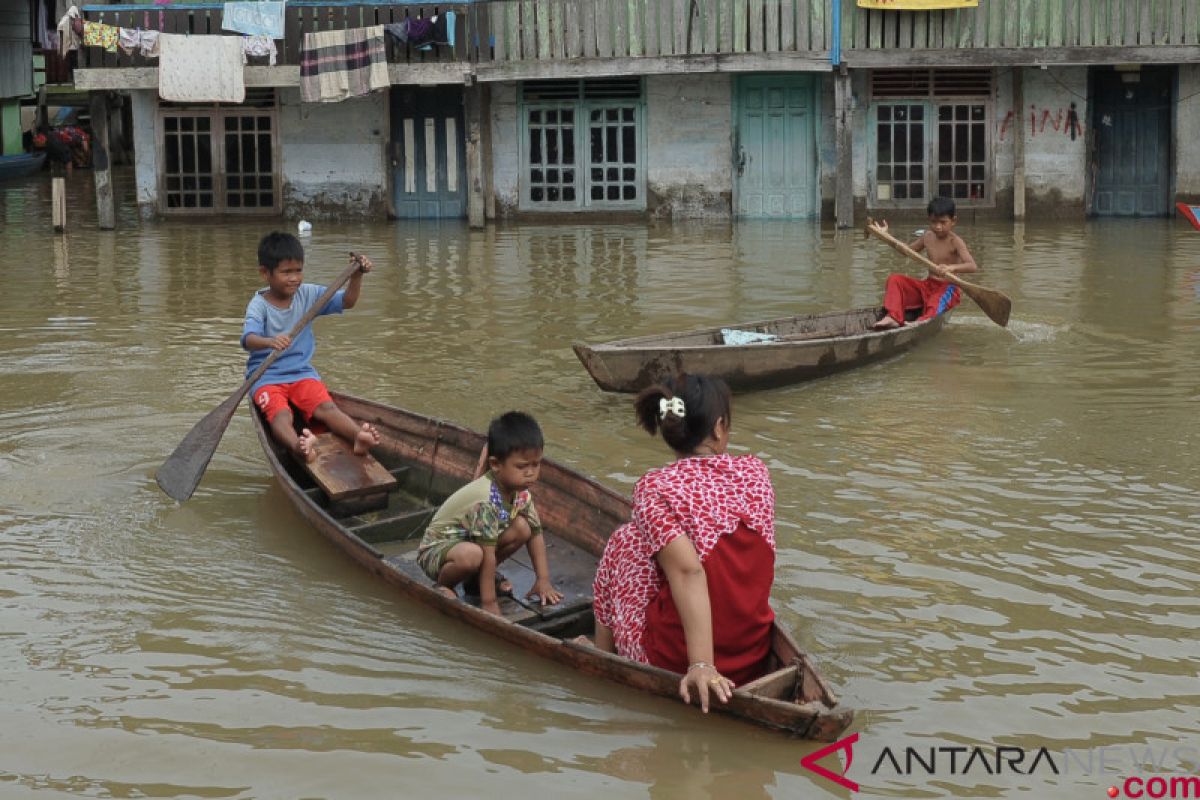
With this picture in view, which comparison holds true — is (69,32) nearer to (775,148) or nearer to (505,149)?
(505,149)

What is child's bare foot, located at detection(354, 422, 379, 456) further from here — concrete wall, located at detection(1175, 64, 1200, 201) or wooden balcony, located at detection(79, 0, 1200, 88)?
concrete wall, located at detection(1175, 64, 1200, 201)

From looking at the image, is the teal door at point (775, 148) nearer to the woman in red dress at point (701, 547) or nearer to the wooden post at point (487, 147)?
the wooden post at point (487, 147)

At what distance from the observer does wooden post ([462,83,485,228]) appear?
761 inches

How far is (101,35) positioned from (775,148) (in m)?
8.72

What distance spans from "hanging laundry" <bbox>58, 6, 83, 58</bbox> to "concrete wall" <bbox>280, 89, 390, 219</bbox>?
2920mm

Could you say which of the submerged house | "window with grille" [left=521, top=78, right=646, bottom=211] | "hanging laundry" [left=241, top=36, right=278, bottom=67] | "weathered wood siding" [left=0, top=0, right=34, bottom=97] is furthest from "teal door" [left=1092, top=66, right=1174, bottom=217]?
"weathered wood siding" [left=0, top=0, right=34, bottom=97]

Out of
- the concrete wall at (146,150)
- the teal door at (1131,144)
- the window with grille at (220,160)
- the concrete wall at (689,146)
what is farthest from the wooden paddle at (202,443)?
the teal door at (1131,144)

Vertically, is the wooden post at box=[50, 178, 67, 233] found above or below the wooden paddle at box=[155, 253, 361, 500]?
above

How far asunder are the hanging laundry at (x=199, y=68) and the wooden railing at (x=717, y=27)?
27cm

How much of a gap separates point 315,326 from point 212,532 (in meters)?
5.56

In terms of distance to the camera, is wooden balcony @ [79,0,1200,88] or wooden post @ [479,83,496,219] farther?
wooden post @ [479,83,496,219]

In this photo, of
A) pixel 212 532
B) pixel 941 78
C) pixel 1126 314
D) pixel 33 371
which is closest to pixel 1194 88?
pixel 941 78

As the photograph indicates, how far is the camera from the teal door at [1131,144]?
19781 mm

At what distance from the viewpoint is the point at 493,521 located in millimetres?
5383
